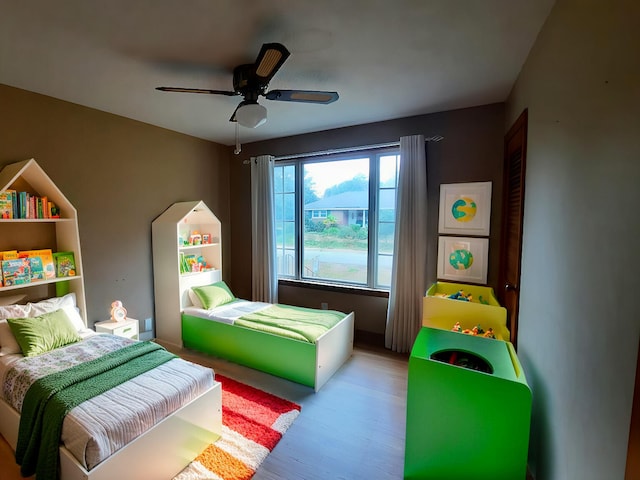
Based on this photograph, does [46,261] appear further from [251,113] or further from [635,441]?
[635,441]

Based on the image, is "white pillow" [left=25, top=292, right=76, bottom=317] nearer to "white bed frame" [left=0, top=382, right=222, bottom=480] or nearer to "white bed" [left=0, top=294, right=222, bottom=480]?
"white bed" [left=0, top=294, right=222, bottom=480]

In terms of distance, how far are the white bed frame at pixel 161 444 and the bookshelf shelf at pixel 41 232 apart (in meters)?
0.99

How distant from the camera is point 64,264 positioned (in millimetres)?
2588

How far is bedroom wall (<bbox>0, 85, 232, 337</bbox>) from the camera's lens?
98.2 inches

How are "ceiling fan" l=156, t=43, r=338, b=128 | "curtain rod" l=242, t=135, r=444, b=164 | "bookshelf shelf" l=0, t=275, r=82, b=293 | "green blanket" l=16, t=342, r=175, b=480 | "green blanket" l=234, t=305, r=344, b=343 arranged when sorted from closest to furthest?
1. "green blanket" l=16, t=342, r=175, b=480
2. "ceiling fan" l=156, t=43, r=338, b=128
3. "bookshelf shelf" l=0, t=275, r=82, b=293
4. "green blanket" l=234, t=305, r=344, b=343
5. "curtain rod" l=242, t=135, r=444, b=164

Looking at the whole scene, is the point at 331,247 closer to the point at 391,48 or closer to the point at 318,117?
the point at 318,117

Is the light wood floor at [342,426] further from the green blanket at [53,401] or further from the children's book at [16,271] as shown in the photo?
the children's book at [16,271]

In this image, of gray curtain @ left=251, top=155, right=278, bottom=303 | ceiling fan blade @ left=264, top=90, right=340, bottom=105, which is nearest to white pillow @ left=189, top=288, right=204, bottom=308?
gray curtain @ left=251, top=155, right=278, bottom=303

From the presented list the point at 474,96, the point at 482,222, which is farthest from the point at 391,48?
the point at 482,222

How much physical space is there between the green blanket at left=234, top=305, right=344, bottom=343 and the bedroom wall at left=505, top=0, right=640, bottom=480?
1602 millimetres

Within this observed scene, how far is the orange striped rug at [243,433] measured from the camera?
1.73 m

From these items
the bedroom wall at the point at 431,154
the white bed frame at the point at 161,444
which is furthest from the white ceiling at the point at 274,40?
the white bed frame at the point at 161,444

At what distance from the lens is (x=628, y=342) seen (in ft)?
2.68

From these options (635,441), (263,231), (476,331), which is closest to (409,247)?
(476,331)
